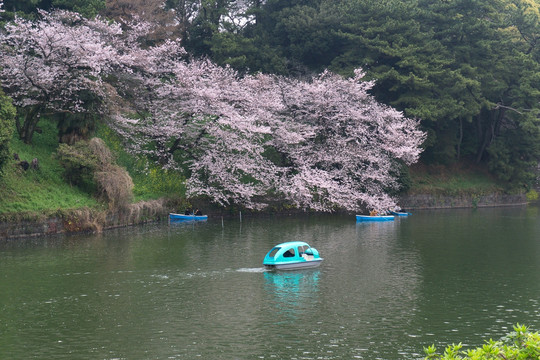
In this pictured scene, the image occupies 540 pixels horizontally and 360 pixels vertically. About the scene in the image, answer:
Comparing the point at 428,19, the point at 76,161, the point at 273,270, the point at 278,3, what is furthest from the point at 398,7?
the point at 273,270

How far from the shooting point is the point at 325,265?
98.5ft

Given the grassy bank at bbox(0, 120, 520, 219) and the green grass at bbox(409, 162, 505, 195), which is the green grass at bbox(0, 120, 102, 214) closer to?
the grassy bank at bbox(0, 120, 520, 219)

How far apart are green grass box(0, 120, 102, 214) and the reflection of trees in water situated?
16.5 meters

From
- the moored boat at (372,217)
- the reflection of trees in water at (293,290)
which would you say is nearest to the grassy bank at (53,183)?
the moored boat at (372,217)

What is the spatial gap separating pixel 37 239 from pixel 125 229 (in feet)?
20.8

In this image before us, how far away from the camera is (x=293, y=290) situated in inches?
985

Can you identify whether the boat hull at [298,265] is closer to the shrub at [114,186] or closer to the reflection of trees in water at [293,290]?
the reflection of trees in water at [293,290]

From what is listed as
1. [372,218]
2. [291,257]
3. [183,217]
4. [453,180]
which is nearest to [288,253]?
[291,257]

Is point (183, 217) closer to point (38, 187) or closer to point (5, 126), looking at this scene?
point (38, 187)

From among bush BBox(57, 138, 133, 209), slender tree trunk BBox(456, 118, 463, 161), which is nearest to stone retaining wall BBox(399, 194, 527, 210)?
slender tree trunk BBox(456, 118, 463, 161)

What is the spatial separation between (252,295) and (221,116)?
Result: 26.5 meters

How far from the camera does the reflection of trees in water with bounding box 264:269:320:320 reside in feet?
72.2

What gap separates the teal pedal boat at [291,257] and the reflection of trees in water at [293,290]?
1.35 ft

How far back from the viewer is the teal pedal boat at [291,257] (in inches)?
1131
